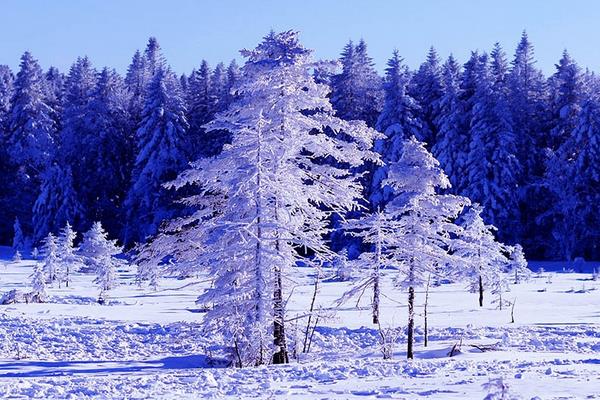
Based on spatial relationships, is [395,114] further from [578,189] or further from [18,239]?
[18,239]

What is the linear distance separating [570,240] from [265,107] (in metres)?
39.3

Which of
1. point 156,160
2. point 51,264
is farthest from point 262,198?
point 156,160

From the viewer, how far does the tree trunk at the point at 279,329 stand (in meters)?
16.5

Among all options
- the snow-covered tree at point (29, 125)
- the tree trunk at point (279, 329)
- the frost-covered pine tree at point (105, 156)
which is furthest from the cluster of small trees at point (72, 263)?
the snow-covered tree at point (29, 125)

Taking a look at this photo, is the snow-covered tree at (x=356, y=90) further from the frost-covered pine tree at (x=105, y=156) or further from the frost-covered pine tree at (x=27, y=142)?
the frost-covered pine tree at (x=27, y=142)

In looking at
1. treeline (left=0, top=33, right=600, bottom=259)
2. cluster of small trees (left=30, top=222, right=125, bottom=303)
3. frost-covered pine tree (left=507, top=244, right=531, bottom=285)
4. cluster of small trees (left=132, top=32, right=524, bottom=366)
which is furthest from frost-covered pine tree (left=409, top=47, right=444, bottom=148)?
cluster of small trees (left=132, top=32, right=524, bottom=366)

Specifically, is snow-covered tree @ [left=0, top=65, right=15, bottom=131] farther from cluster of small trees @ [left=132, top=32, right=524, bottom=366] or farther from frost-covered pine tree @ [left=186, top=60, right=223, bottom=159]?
cluster of small trees @ [left=132, top=32, right=524, bottom=366]

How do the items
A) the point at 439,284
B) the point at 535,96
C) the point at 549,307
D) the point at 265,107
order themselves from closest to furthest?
the point at 265,107
the point at 549,307
the point at 439,284
the point at 535,96

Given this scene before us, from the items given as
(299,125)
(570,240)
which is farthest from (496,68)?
(299,125)

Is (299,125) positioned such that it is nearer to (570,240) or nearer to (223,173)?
(223,173)

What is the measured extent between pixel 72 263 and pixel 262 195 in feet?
83.7

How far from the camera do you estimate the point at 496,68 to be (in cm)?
6009

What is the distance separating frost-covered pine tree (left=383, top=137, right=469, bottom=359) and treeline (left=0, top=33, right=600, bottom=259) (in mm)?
28680

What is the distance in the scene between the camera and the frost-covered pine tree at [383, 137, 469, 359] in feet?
62.3
